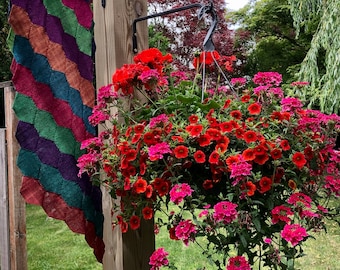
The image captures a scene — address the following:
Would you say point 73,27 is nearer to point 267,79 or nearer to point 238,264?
point 267,79

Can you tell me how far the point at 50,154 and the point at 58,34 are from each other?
0.39m

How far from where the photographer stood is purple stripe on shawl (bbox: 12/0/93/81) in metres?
1.35

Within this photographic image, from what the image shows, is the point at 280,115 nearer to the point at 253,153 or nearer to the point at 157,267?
the point at 253,153

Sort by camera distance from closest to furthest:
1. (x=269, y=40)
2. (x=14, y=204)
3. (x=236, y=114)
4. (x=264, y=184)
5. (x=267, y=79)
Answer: (x=264, y=184) < (x=236, y=114) < (x=267, y=79) < (x=14, y=204) < (x=269, y=40)

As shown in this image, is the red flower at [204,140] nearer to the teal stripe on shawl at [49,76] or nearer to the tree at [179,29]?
the teal stripe on shawl at [49,76]

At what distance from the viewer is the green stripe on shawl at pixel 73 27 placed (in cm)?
139

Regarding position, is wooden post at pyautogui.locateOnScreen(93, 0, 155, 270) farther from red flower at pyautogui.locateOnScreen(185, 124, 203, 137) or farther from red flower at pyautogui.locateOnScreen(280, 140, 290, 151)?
red flower at pyautogui.locateOnScreen(280, 140, 290, 151)

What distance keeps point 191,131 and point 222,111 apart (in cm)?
18

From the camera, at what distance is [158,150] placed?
108cm

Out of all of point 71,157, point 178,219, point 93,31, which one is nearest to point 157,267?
point 178,219

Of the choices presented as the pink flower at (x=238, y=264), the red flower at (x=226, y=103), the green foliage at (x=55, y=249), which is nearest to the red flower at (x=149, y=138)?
the red flower at (x=226, y=103)

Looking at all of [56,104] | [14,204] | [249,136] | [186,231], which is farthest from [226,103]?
[14,204]

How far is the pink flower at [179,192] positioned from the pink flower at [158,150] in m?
0.09

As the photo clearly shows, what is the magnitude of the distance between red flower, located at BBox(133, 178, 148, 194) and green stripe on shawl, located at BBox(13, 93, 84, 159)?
0.34 meters
